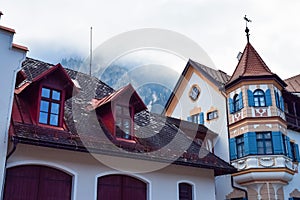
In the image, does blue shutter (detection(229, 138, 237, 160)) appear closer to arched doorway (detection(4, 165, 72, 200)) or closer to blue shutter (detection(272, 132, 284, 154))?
blue shutter (detection(272, 132, 284, 154))

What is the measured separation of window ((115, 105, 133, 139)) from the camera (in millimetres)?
12664

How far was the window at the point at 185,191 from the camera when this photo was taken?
1339 centimetres

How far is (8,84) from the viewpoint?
1034cm

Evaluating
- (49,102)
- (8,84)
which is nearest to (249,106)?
(49,102)

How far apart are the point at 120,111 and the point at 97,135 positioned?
1476 mm

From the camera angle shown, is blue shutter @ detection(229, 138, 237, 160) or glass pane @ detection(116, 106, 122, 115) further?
blue shutter @ detection(229, 138, 237, 160)

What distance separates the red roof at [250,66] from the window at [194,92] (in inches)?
117

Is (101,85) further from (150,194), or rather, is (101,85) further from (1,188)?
(1,188)

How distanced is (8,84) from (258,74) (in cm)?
1444

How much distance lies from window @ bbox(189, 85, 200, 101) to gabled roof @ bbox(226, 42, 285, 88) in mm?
2913

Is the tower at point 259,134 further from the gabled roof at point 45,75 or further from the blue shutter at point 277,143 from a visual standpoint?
the gabled roof at point 45,75

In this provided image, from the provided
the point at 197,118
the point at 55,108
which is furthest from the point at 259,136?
the point at 55,108

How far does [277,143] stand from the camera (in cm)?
1919

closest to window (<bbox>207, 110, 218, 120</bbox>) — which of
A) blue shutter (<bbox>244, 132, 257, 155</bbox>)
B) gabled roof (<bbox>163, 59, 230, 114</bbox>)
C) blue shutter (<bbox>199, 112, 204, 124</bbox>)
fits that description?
blue shutter (<bbox>199, 112, 204, 124</bbox>)
